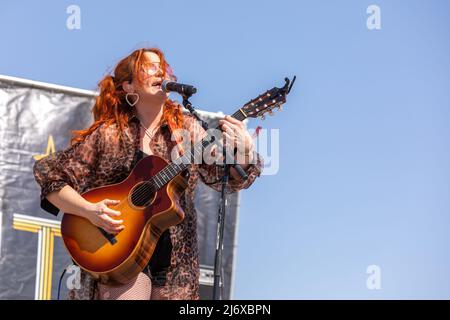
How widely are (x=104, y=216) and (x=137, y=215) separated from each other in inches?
7.1

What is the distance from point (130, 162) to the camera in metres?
4.78

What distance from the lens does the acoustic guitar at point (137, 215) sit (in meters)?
4.57

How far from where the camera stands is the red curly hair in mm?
4836

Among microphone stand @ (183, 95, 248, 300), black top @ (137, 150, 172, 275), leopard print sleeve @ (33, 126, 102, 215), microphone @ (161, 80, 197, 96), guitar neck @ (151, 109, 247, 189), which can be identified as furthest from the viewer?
leopard print sleeve @ (33, 126, 102, 215)

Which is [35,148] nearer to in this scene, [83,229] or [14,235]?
[14,235]

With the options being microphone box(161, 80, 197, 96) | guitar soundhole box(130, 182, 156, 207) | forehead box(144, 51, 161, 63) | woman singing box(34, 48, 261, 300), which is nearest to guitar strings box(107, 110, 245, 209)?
guitar soundhole box(130, 182, 156, 207)

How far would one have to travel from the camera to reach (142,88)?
4.79 meters

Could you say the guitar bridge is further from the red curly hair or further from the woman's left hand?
the woman's left hand

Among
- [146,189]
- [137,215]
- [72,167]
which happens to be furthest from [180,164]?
[72,167]

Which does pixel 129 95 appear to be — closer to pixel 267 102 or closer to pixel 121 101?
pixel 121 101

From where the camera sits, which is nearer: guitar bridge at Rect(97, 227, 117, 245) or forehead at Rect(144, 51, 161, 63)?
guitar bridge at Rect(97, 227, 117, 245)
